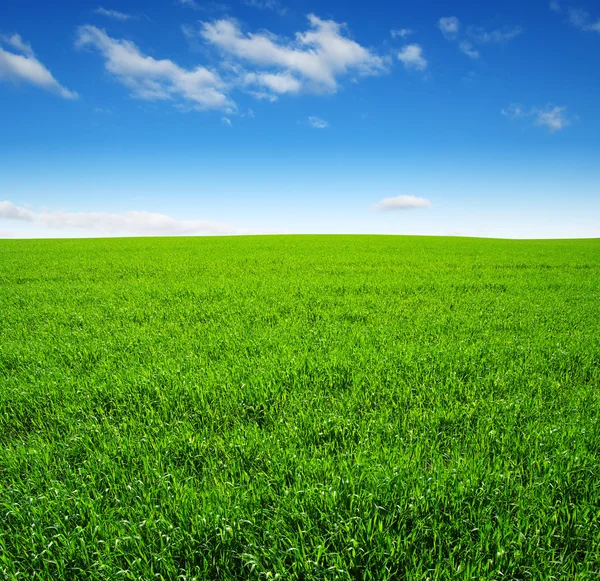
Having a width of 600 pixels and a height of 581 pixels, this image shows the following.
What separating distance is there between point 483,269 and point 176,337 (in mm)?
15263

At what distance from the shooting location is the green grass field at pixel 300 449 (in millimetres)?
2240

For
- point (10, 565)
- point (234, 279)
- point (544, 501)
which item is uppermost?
point (234, 279)

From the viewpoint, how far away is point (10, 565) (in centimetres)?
222

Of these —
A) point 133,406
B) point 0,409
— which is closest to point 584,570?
point 133,406

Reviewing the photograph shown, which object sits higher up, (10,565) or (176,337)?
(176,337)

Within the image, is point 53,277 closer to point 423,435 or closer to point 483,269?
point 423,435

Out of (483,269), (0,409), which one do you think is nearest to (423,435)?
(0,409)

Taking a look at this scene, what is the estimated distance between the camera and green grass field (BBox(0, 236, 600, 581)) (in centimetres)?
224

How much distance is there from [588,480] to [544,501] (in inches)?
20.5

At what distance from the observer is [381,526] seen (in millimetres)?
2287

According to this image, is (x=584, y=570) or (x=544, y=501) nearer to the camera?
(x=584, y=570)

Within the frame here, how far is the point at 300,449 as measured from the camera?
319cm

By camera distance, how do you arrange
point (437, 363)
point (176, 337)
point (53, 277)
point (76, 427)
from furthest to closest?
point (53, 277) → point (176, 337) → point (437, 363) → point (76, 427)

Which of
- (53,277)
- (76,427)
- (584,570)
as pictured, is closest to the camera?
(584,570)
